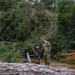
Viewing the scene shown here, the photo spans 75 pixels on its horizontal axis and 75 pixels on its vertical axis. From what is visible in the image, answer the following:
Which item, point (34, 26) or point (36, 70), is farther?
point (34, 26)

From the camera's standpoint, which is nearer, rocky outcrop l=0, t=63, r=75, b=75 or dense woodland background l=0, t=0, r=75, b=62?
rocky outcrop l=0, t=63, r=75, b=75

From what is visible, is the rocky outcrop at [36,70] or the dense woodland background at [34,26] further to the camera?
the dense woodland background at [34,26]

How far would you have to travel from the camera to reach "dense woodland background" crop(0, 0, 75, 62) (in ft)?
40.6

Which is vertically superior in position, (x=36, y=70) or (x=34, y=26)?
Answer: (x=36, y=70)

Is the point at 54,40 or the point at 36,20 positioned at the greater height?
the point at 36,20

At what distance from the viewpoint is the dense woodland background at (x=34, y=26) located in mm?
12383

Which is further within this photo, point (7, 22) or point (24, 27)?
point (7, 22)

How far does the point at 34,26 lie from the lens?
49.2ft

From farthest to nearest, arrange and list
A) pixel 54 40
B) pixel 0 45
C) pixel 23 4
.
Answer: pixel 23 4 → pixel 54 40 → pixel 0 45

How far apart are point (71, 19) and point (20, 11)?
4186 mm

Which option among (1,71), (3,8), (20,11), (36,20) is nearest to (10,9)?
(3,8)

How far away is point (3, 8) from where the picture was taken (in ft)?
59.2

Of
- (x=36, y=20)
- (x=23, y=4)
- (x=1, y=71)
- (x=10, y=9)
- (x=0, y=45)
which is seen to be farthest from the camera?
(x=10, y=9)

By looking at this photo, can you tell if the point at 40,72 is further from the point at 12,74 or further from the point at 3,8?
the point at 3,8
